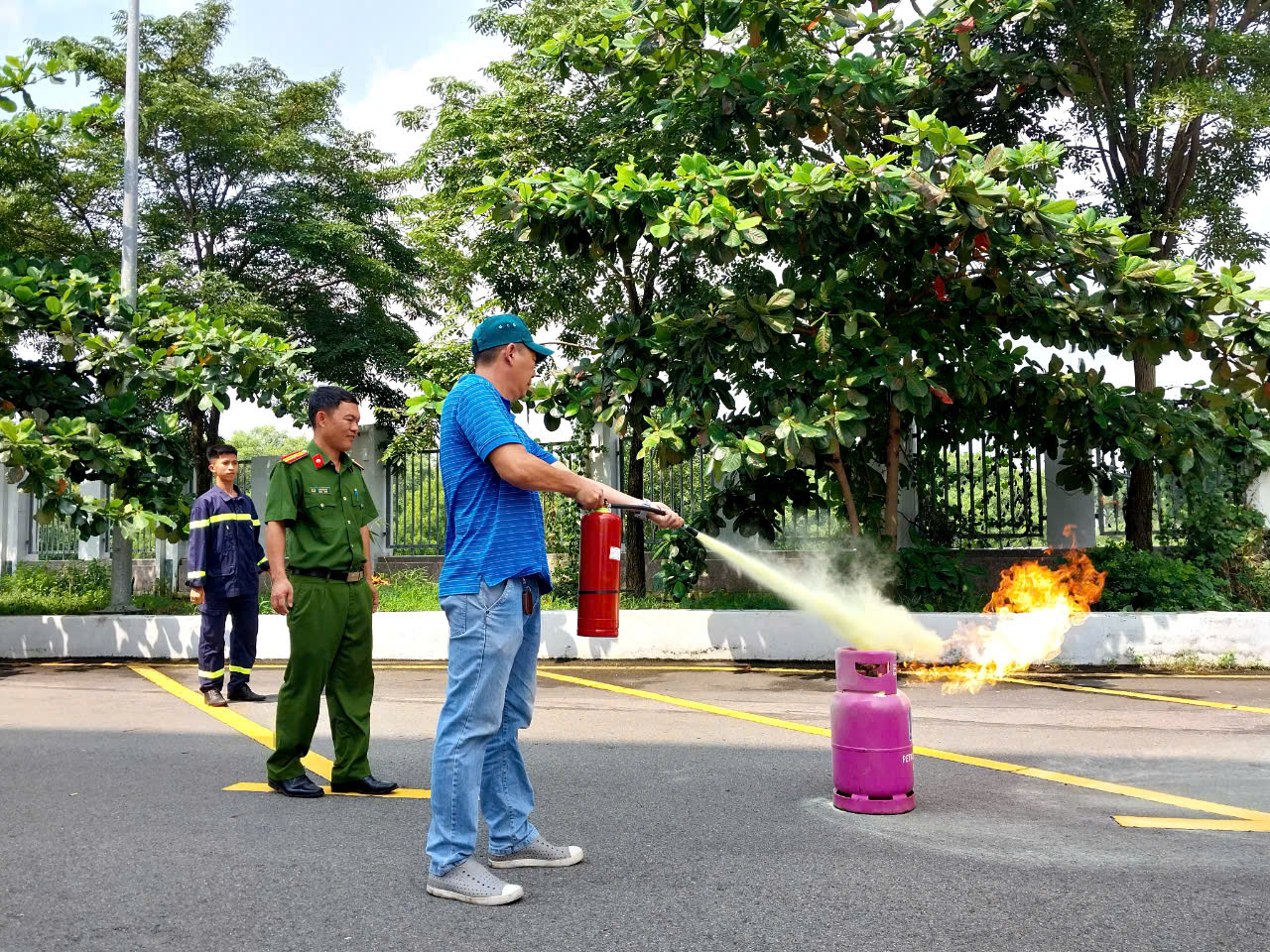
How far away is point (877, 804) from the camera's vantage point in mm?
4844

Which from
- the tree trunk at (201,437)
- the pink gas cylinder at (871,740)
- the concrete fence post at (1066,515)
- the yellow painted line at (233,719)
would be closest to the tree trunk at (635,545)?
the concrete fence post at (1066,515)

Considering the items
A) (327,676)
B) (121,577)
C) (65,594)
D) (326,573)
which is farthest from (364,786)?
(65,594)

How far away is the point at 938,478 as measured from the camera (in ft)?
42.2

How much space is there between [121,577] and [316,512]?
8.92m

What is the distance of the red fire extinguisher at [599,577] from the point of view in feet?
14.6

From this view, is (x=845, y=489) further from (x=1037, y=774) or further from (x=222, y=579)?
(x=222, y=579)

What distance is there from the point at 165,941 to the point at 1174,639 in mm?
9774

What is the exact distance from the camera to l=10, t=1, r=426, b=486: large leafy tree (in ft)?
52.8

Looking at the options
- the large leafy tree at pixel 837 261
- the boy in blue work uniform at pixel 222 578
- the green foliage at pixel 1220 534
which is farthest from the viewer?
the green foliage at pixel 1220 534

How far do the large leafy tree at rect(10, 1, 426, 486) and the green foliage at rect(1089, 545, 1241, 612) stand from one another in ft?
35.5

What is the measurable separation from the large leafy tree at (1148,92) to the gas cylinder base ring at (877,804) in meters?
7.64

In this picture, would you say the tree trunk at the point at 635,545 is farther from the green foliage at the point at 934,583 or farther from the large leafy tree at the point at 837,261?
the green foliage at the point at 934,583

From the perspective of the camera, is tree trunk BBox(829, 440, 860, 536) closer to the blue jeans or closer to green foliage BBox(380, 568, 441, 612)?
green foliage BBox(380, 568, 441, 612)

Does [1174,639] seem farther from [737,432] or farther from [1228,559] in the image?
[737,432]
